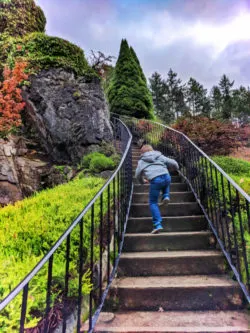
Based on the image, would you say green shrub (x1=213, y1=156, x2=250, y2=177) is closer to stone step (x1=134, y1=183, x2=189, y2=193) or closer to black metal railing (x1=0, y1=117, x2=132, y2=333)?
stone step (x1=134, y1=183, x2=189, y2=193)

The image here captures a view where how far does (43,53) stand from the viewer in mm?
8344

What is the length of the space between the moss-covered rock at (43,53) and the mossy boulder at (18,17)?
3.55ft

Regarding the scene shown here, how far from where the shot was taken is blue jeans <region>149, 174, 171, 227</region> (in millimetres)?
3561

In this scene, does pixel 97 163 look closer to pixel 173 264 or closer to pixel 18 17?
pixel 173 264

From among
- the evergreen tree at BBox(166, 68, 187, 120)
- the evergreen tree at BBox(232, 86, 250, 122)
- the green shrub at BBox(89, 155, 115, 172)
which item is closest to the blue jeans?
the green shrub at BBox(89, 155, 115, 172)

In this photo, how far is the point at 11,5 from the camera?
9.55m

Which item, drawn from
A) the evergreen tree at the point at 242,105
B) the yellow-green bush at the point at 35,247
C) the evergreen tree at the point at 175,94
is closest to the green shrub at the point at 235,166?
the yellow-green bush at the point at 35,247

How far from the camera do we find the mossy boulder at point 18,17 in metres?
9.30

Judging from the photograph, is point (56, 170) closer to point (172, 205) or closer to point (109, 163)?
point (109, 163)

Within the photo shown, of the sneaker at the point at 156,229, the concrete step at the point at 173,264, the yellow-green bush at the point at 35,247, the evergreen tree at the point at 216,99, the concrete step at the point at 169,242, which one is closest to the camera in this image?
the yellow-green bush at the point at 35,247

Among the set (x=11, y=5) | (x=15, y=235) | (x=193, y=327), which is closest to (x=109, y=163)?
(x=15, y=235)

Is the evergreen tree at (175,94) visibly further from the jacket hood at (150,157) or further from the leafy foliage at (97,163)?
the jacket hood at (150,157)

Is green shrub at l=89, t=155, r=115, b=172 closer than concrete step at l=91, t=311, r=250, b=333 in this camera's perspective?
No

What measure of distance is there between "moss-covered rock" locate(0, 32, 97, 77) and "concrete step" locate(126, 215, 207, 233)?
6295 millimetres
